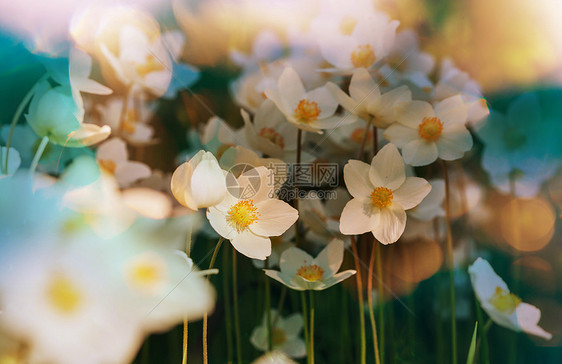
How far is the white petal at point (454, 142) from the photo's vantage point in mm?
258

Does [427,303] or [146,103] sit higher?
[146,103]

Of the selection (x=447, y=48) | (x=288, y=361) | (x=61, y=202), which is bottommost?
(x=288, y=361)

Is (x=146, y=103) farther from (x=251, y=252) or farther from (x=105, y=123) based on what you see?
(x=251, y=252)

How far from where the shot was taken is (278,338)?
28 centimetres

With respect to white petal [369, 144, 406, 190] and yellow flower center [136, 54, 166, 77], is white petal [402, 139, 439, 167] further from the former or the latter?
yellow flower center [136, 54, 166, 77]

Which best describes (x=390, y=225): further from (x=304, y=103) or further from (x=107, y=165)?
(x=107, y=165)

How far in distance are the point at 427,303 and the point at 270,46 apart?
22 cm

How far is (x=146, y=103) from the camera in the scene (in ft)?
0.96

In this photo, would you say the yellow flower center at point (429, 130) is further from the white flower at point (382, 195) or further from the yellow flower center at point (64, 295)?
the yellow flower center at point (64, 295)

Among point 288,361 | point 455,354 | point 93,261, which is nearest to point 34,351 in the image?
point 93,261

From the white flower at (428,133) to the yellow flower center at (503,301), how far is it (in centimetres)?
10

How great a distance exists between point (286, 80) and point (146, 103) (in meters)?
0.11

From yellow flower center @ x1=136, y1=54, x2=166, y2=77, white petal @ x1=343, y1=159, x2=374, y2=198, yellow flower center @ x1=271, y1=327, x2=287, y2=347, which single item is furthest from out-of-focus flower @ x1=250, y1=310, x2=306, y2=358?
yellow flower center @ x1=136, y1=54, x2=166, y2=77

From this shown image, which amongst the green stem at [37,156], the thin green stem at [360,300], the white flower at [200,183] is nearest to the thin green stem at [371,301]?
the thin green stem at [360,300]
